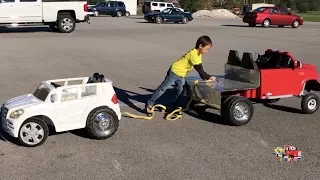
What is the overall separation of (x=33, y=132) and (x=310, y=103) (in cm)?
457

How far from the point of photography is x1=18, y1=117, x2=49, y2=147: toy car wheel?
17.9 ft

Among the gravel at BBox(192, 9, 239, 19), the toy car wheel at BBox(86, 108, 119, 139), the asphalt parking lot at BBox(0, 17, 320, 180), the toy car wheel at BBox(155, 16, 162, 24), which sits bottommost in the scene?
the asphalt parking lot at BBox(0, 17, 320, 180)

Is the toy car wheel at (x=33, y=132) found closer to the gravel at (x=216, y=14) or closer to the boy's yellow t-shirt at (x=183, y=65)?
the boy's yellow t-shirt at (x=183, y=65)

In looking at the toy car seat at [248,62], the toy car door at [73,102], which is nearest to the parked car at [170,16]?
the toy car seat at [248,62]

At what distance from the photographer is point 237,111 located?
6.49 meters

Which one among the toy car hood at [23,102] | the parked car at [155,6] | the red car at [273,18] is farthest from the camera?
the parked car at [155,6]

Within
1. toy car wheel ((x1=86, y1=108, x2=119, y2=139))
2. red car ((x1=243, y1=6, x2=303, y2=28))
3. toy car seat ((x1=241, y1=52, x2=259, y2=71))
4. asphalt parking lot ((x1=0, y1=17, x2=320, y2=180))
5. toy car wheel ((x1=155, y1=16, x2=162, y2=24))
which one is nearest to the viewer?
asphalt parking lot ((x1=0, y1=17, x2=320, y2=180))

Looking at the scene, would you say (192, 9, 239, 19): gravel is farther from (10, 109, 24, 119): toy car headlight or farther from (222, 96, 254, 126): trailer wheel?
(10, 109, 24, 119): toy car headlight

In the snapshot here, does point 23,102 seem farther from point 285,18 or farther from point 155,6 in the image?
point 155,6

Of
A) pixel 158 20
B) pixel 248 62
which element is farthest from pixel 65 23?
pixel 248 62

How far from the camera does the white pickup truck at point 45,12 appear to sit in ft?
70.2

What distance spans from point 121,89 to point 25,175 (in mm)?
4658

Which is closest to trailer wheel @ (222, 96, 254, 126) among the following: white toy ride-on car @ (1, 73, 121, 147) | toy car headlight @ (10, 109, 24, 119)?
white toy ride-on car @ (1, 73, 121, 147)

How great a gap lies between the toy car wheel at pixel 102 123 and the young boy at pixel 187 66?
127cm
